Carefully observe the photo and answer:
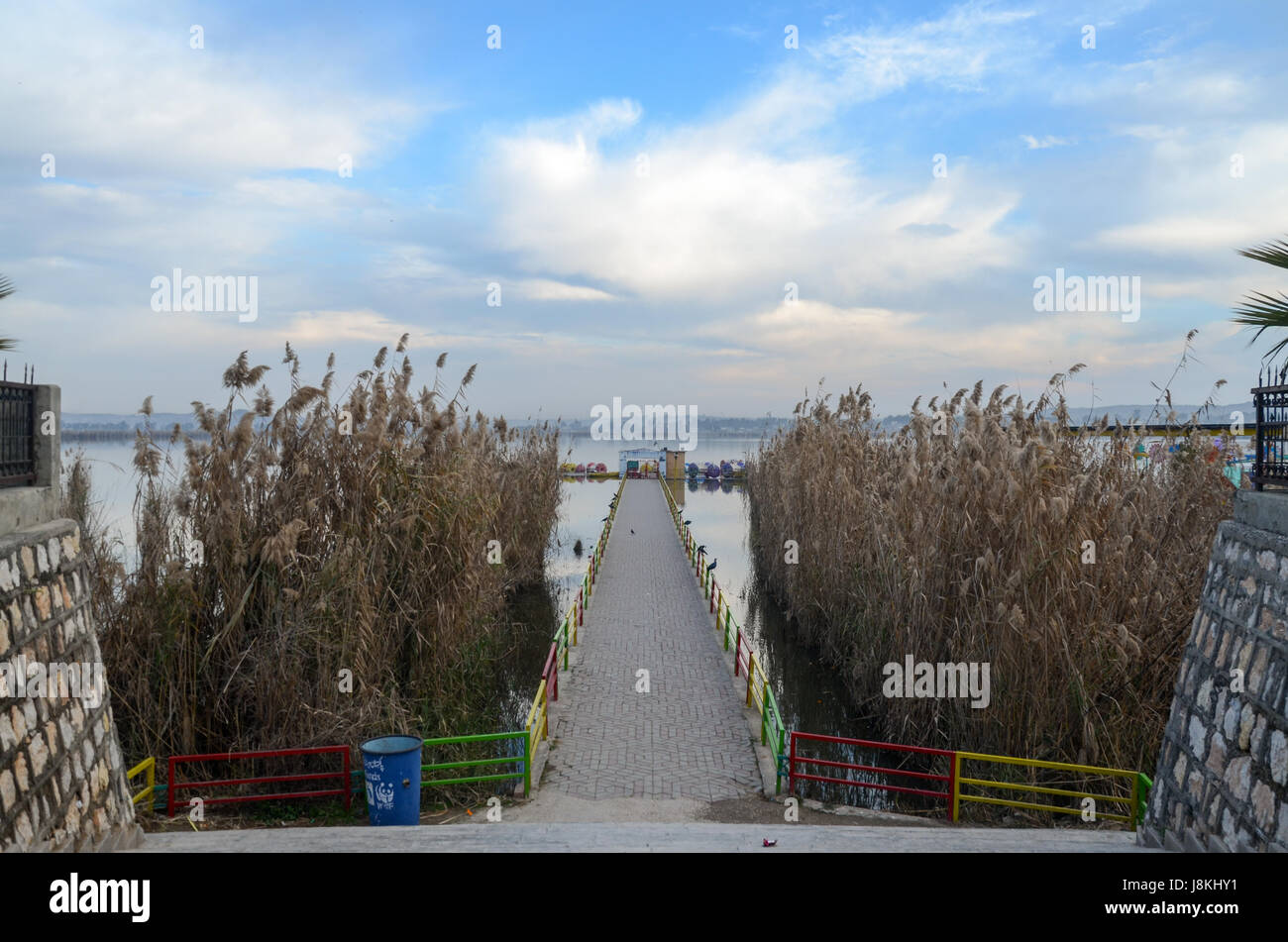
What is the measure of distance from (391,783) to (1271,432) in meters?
7.48

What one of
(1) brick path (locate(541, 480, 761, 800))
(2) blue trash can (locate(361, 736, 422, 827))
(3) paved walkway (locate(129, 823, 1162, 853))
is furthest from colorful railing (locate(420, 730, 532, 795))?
(3) paved walkway (locate(129, 823, 1162, 853))

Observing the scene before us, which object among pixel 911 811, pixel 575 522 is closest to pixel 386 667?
pixel 911 811

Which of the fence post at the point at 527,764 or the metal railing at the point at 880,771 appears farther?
the fence post at the point at 527,764

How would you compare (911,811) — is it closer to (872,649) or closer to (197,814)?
(872,649)

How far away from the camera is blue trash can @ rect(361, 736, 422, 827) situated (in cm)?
755

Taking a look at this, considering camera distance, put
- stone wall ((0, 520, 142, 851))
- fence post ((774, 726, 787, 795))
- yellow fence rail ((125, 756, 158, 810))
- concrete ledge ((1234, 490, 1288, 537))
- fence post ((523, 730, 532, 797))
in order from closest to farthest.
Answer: stone wall ((0, 520, 142, 851)) → concrete ledge ((1234, 490, 1288, 537)) → yellow fence rail ((125, 756, 158, 810)) → fence post ((523, 730, 532, 797)) → fence post ((774, 726, 787, 795))

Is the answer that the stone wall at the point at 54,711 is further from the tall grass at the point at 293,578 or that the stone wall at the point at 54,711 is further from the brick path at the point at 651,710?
the brick path at the point at 651,710

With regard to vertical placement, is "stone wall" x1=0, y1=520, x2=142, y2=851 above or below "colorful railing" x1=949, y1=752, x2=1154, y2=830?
above

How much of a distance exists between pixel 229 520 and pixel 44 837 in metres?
4.32

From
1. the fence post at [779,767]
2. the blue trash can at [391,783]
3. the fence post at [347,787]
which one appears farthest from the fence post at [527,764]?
the fence post at [779,767]

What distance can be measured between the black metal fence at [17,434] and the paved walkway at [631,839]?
2714 mm

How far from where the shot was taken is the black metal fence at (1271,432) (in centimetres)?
554

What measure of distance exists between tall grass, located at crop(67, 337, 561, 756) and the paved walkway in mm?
2134

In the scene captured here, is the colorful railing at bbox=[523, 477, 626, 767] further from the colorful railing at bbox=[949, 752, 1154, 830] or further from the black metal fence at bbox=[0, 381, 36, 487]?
the black metal fence at bbox=[0, 381, 36, 487]
